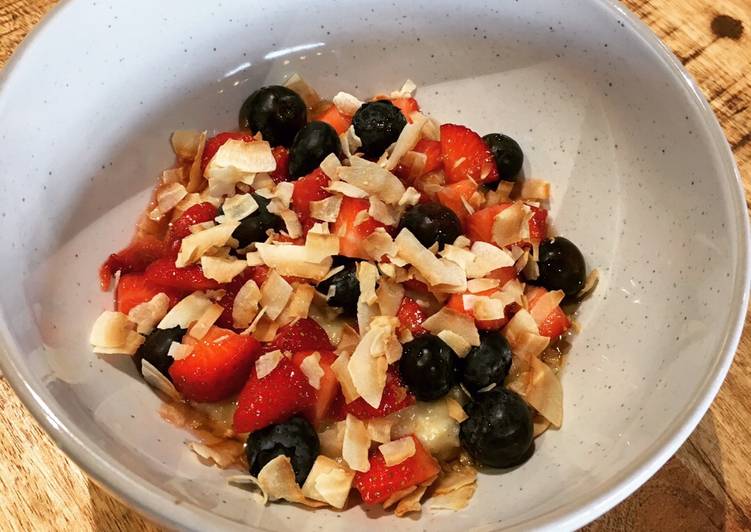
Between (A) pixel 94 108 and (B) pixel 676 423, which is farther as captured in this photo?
(A) pixel 94 108

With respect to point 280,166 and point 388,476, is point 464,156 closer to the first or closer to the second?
point 280,166

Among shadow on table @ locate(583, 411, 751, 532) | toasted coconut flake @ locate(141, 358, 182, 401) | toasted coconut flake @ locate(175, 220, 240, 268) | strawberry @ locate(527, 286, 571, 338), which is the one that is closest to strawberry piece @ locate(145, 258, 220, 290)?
toasted coconut flake @ locate(175, 220, 240, 268)

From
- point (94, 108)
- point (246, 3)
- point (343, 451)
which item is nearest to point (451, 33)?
point (246, 3)

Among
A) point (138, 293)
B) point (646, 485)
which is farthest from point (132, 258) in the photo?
point (646, 485)

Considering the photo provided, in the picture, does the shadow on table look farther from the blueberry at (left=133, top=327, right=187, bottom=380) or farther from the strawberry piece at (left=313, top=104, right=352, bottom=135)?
the strawberry piece at (left=313, top=104, right=352, bottom=135)

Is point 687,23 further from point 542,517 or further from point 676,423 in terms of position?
point 542,517
